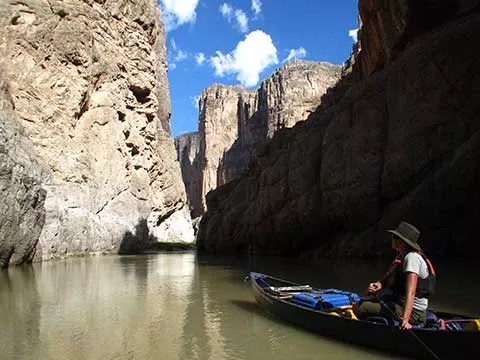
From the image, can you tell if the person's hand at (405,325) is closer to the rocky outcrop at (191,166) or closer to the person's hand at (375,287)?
the person's hand at (375,287)

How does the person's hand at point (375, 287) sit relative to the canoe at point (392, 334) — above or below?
above

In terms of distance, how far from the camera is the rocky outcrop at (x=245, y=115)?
8438 cm

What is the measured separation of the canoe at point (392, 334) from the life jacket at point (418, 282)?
0.50 metres

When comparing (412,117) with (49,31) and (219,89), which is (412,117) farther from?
(219,89)

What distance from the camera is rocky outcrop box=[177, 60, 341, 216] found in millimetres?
84375

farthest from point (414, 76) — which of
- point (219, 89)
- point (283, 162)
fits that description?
point (219, 89)

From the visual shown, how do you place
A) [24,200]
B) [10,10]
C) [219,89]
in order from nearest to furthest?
[24,200] → [10,10] → [219,89]

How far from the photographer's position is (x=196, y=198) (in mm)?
118812

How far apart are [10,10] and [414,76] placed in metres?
27.3

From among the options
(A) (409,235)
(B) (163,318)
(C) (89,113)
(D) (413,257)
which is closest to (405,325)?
(D) (413,257)

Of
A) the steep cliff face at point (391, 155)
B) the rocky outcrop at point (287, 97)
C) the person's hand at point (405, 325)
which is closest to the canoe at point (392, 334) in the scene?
the person's hand at point (405, 325)

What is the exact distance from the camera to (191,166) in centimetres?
12788

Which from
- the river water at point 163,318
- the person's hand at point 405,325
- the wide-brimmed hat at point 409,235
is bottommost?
the river water at point 163,318

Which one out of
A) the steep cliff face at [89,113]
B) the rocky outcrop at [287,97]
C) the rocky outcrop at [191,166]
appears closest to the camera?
the steep cliff face at [89,113]
